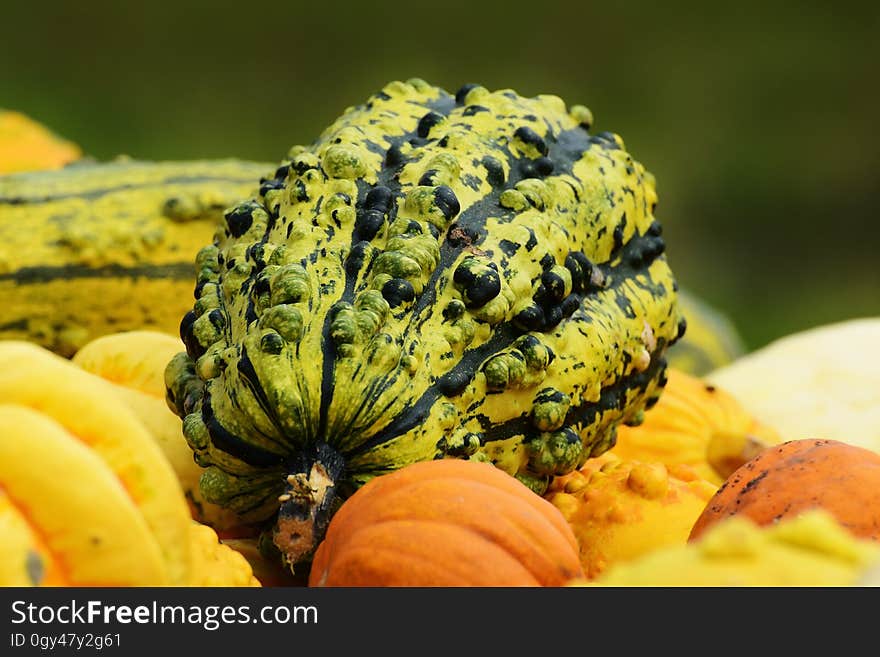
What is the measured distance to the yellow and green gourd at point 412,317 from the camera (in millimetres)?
1575

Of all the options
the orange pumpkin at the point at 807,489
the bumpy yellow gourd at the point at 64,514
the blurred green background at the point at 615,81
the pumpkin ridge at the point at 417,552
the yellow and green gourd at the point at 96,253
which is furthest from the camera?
the blurred green background at the point at 615,81

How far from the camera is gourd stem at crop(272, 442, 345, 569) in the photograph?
151 centimetres

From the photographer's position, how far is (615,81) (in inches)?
242

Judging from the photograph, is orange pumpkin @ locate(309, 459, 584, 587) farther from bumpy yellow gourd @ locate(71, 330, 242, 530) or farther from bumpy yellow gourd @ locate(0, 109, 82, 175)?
bumpy yellow gourd @ locate(0, 109, 82, 175)

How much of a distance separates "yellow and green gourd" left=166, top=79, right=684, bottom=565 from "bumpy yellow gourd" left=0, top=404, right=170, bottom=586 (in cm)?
35

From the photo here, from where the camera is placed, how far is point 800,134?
6.13m

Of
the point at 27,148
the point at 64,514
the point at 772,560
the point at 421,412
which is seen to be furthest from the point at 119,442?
the point at 27,148

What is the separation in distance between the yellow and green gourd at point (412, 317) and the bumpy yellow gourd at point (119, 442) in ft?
0.90

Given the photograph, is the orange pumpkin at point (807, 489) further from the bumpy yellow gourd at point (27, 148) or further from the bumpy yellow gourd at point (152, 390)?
the bumpy yellow gourd at point (27, 148)

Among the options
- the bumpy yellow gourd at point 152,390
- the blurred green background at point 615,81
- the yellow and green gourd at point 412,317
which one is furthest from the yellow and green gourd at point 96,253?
the blurred green background at point 615,81

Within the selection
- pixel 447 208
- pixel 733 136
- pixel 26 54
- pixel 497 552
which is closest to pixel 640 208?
pixel 447 208

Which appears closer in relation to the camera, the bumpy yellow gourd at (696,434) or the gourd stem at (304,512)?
the gourd stem at (304,512)

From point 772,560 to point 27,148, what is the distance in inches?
118

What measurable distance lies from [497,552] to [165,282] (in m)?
1.34
